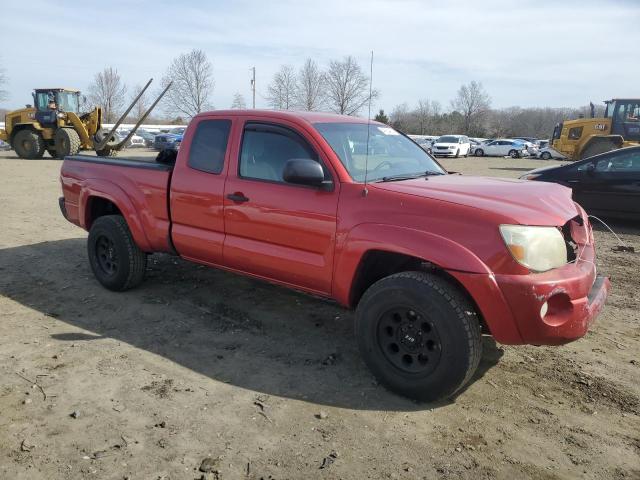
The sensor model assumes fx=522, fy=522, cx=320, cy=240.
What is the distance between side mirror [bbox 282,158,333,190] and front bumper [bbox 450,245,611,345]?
1119 mm

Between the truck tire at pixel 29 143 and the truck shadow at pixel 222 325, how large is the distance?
19.4 m

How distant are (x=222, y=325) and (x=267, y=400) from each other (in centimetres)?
→ 135

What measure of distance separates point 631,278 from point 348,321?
356 cm

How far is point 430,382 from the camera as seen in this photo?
323cm

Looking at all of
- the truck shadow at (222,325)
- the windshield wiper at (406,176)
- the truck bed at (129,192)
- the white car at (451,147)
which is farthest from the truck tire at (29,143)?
the white car at (451,147)

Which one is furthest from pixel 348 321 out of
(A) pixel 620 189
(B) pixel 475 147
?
(B) pixel 475 147

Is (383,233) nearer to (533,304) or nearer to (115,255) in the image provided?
(533,304)

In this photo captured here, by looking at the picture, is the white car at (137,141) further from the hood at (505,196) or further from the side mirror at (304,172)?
Result: the hood at (505,196)

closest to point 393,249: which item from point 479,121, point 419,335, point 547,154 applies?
point 419,335

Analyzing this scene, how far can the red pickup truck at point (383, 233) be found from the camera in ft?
10.0

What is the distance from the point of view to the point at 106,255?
17.8ft

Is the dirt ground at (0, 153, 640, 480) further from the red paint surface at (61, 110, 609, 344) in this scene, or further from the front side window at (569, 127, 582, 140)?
the front side window at (569, 127, 582, 140)

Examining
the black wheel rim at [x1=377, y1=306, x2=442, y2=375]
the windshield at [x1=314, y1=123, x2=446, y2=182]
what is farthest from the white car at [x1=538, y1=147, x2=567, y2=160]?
the black wheel rim at [x1=377, y1=306, x2=442, y2=375]

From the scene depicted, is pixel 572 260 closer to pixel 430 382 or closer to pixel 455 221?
pixel 455 221
